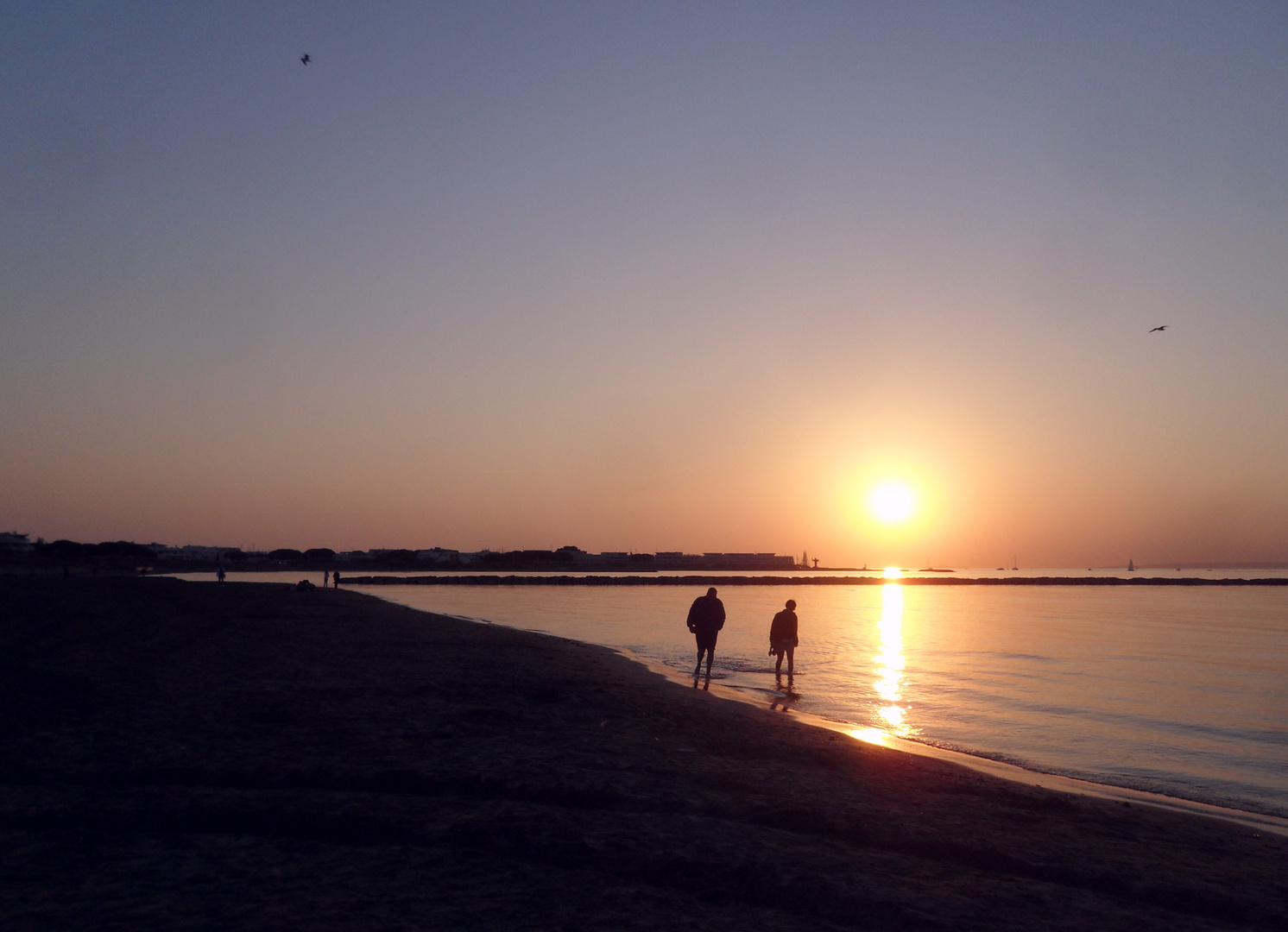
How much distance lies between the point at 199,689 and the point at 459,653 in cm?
943

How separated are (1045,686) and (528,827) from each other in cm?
2226

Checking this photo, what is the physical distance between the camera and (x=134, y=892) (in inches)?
258

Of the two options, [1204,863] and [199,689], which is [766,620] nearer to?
[199,689]

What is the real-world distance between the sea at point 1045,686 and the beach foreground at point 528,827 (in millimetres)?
3844

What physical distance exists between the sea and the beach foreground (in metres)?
3.84

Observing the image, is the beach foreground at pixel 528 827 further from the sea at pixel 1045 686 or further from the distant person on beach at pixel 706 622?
the distant person on beach at pixel 706 622

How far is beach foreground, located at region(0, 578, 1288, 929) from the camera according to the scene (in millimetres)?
6734

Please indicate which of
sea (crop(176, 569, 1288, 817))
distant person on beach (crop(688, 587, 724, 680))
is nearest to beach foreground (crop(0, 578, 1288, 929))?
sea (crop(176, 569, 1288, 817))

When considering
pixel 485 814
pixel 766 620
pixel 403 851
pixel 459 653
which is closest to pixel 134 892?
pixel 403 851

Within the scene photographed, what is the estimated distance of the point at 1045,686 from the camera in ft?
85.4

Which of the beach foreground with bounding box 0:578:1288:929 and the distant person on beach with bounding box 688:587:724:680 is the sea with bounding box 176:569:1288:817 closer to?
the distant person on beach with bounding box 688:587:724:680

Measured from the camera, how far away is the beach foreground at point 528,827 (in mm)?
6734

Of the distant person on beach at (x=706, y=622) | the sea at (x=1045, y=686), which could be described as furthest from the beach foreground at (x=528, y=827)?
the distant person on beach at (x=706, y=622)

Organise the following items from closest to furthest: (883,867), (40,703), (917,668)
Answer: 1. (883,867)
2. (40,703)
3. (917,668)
